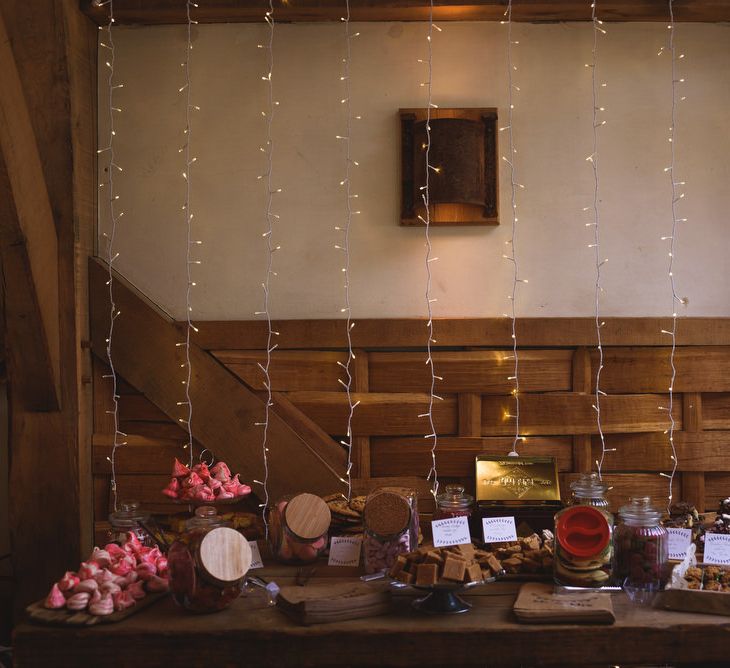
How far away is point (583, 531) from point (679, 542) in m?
0.37

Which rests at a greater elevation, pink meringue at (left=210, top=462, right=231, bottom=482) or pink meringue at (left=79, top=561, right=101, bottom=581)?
pink meringue at (left=210, top=462, right=231, bottom=482)

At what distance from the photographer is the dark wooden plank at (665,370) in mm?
3195

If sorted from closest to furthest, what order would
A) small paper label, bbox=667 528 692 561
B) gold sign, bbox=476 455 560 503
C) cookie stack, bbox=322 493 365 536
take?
1. small paper label, bbox=667 528 692 561
2. cookie stack, bbox=322 493 365 536
3. gold sign, bbox=476 455 560 503

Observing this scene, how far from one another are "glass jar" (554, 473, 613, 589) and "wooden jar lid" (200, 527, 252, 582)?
90 cm

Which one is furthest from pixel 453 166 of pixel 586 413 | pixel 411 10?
pixel 586 413

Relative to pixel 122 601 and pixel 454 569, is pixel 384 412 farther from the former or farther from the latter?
pixel 122 601

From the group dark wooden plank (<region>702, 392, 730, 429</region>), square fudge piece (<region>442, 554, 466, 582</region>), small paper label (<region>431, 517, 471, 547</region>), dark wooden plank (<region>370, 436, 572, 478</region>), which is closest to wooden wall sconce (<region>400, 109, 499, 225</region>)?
dark wooden plank (<region>370, 436, 572, 478</region>)

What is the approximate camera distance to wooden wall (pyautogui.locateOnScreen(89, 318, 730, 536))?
3.20 meters

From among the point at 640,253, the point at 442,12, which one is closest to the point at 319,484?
the point at 640,253

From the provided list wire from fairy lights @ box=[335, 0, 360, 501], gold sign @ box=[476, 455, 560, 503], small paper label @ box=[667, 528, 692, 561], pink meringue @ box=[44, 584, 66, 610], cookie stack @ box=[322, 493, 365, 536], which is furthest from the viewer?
wire from fairy lights @ box=[335, 0, 360, 501]

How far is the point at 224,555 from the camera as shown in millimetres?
2236

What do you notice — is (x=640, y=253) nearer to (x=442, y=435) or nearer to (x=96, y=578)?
(x=442, y=435)

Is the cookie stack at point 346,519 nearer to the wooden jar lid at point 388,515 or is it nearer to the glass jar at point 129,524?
the wooden jar lid at point 388,515

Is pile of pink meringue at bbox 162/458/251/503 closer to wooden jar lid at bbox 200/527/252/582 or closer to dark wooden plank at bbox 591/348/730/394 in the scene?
wooden jar lid at bbox 200/527/252/582
